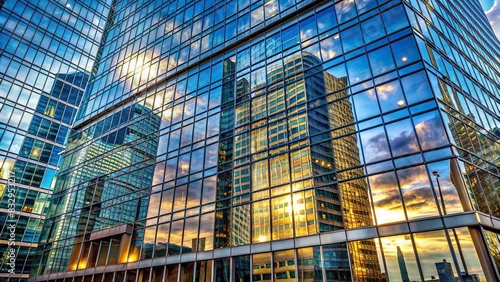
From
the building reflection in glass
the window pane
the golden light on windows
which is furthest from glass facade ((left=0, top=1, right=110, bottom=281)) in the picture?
the window pane

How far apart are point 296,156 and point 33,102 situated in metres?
40.5

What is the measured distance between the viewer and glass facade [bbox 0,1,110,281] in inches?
1453

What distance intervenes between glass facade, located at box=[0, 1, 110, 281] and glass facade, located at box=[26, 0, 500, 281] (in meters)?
9.92

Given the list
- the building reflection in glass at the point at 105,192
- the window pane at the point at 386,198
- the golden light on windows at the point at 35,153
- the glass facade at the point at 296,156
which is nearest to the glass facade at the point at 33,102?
the golden light on windows at the point at 35,153

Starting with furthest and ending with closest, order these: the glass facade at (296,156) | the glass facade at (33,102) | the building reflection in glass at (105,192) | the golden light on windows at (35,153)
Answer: the golden light on windows at (35,153), the glass facade at (33,102), the building reflection in glass at (105,192), the glass facade at (296,156)

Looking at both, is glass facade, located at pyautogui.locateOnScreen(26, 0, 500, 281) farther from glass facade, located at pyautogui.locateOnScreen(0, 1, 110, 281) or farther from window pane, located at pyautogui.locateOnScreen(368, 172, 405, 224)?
glass facade, located at pyautogui.locateOnScreen(0, 1, 110, 281)

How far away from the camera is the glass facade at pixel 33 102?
36906 mm

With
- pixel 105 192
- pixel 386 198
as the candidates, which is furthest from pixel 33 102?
pixel 386 198

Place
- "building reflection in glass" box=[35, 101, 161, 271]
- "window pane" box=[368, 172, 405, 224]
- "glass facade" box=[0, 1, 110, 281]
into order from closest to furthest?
1. "window pane" box=[368, 172, 405, 224]
2. "building reflection in glass" box=[35, 101, 161, 271]
3. "glass facade" box=[0, 1, 110, 281]

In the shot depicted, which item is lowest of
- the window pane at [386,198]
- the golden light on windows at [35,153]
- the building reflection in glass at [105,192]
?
the window pane at [386,198]

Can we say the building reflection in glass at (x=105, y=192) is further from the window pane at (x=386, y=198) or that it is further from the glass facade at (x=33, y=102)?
the window pane at (x=386, y=198)

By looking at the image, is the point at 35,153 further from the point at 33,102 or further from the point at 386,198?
the point at 386,198

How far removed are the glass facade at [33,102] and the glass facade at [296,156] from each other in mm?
9924

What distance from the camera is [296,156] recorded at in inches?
689
